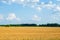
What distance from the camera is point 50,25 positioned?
69812mm
